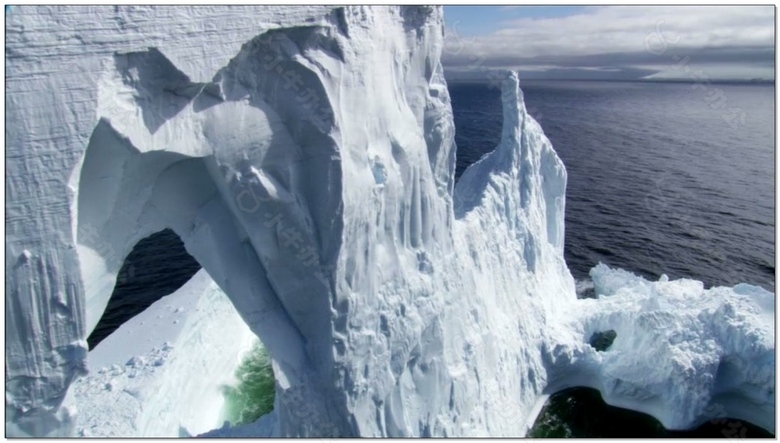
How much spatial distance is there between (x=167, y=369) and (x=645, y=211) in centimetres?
1607

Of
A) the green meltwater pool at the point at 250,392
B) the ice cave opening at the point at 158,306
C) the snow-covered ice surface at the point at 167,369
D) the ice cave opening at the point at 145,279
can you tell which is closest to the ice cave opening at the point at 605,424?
the green meltwater pool at the point at 250,392

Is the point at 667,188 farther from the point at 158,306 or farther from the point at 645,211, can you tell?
the point at 158,306

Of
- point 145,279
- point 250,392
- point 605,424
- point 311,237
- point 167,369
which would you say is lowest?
point 605,424

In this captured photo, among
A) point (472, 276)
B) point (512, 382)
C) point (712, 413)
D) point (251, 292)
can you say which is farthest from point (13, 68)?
point (712, 413)

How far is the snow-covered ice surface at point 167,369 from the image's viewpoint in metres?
8.91

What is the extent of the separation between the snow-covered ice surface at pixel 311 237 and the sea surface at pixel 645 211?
5.07 feet

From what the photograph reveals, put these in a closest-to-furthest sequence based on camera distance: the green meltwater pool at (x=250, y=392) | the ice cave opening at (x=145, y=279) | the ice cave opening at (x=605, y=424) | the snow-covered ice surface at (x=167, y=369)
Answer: the snow-covered ice surface at (x=167, y=369), the ice cave opening at (x=605, y=424), the green meltwater pool at (x=250, y=392), the ice cave opening at (x=145, y=279)

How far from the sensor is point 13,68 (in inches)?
181

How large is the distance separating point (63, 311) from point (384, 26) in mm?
4456

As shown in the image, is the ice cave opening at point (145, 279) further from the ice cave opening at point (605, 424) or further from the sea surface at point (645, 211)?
the ice cave opening at point (605, 424)

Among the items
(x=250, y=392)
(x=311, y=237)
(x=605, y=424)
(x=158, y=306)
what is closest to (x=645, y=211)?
(x=605, y=424)

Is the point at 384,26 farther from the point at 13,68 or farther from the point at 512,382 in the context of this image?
the point at 512,382

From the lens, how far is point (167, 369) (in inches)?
389

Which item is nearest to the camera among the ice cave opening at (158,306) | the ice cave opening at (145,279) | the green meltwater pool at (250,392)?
the ice cave opening at (158,306)
